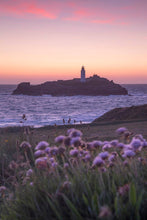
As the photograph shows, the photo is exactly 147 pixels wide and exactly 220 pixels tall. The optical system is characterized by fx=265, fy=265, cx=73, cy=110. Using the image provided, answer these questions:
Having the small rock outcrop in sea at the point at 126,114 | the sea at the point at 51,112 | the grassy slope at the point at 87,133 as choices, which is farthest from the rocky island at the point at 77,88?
the grassy slope at the point at 87,133

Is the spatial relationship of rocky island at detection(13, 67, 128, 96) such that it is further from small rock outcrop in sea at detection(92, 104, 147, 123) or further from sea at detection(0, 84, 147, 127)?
small rock outcrop in sea at detection(92, 104, 147, 123)

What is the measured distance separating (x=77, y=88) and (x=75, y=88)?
3.00ft

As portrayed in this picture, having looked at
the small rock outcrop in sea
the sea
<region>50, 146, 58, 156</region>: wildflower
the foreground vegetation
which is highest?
<region>50, 146, 58, 156</region>: wildflower

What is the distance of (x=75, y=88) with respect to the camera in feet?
380

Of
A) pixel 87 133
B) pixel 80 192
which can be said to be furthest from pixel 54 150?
pixel 87 133

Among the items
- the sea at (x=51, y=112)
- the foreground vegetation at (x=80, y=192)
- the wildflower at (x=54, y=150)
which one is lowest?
the sea at (x=51, y=112)

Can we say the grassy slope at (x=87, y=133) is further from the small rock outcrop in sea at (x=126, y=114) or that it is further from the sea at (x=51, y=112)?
the small rock outcrop in sea at (x=126, y=114)

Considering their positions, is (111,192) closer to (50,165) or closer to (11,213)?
(50,165)

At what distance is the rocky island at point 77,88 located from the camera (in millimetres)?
113938

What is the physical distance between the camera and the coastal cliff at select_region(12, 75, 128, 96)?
113938 millimetres

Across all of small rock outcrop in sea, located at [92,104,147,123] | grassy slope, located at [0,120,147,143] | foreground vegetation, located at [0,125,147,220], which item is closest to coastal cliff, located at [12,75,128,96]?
small rock outcrop in sea, located at [92,104,147,123]

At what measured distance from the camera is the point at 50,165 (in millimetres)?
2838

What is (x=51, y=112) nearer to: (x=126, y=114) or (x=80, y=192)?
(x=126, y=114)

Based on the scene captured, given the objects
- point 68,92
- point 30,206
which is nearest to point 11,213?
point 30,206
